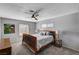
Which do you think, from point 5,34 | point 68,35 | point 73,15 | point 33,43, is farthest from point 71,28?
point 5,34

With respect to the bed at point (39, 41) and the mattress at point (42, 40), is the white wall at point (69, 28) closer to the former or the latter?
the bed at point (39, 41)

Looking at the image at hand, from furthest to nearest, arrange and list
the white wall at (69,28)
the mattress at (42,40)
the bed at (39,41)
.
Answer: the mattress at (42,40) → the bed at (39,41) → the white wall at (69,28)

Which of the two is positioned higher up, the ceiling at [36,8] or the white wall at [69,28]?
the ceiling at [36,8]

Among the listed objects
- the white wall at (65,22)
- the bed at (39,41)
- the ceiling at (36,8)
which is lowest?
the bed at (39,41)

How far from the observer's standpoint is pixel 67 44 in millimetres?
1712

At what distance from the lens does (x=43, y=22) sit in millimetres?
2055

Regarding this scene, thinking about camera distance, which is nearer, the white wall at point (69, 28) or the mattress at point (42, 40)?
the white wall at point (69, 28)

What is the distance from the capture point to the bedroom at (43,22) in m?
1.61

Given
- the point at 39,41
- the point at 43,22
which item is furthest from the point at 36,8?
the point at 39,41

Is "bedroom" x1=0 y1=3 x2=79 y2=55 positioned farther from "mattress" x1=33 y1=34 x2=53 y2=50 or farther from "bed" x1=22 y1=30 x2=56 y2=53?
"mattress" x1=33 y1=34 x2=53 y2=50

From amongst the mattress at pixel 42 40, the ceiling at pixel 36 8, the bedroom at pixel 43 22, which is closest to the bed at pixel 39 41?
the mattress at pixel 42 40

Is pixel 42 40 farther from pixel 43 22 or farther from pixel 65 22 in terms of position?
pixel 65 22

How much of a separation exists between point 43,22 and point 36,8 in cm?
55

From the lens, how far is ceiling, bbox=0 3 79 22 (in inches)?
62.9
